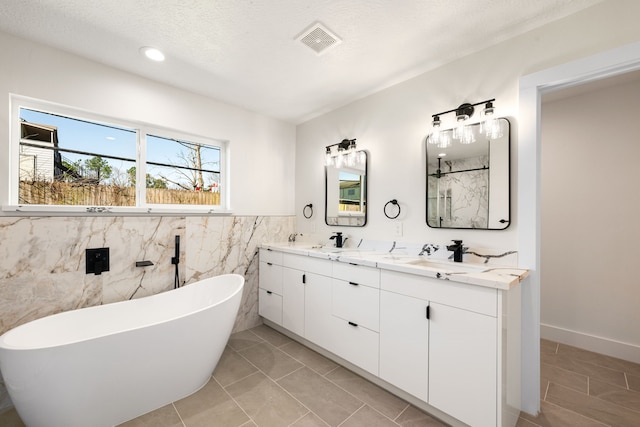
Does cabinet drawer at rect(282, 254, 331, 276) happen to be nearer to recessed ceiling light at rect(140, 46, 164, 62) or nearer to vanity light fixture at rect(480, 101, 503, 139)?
vanity light fixture at rect(480, 101, 503, 139)

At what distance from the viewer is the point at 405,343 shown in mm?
1787

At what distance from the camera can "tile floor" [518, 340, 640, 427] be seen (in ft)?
5.53

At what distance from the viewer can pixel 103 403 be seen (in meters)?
1.56

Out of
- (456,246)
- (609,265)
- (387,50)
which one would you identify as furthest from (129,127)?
(609,265)

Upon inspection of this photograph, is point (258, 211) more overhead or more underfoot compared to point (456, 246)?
more overhead

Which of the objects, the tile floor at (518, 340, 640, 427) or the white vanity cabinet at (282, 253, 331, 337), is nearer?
the tile floor at (518, 340, 640, 427)

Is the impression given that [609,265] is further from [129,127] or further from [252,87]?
[129,127]

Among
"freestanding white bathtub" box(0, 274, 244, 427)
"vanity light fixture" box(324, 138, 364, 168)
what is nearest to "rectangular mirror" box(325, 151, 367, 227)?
"vanity light fixture" box(324, 138, 364, 168)

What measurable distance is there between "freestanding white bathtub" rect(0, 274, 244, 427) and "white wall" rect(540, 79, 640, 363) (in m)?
3.25

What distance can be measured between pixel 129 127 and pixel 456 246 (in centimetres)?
302

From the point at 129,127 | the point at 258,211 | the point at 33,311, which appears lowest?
the point at 33,311

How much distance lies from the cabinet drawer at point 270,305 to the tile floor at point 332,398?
1.47ft

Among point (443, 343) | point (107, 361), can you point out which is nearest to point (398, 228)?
point (443, 343)

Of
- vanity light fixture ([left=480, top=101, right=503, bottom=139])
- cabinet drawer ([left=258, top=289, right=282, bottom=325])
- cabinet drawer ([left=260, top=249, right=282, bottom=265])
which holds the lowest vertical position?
cabinet drawer ([left=258, top=289, right=282, bottom=325])
